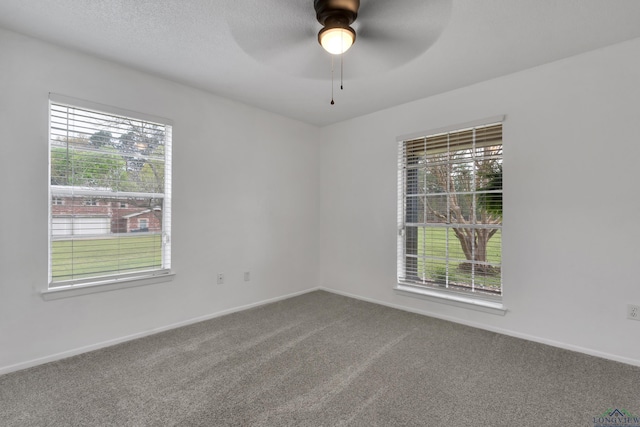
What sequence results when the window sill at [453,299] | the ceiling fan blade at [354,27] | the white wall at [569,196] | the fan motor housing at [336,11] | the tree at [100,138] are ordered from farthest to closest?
the window sill at [453,299] < the tree at [100,138] < the white wall at [569,196] < the ceiling fan blade at [354,27] < the fan motor housing at [336,11]

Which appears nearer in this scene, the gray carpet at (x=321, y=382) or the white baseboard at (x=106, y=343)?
the gray carpet at (x=321, y=382)

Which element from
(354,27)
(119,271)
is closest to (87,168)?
(119,271)

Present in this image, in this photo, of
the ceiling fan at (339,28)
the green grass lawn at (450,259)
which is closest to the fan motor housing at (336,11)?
the ceiling fan at (339,28)

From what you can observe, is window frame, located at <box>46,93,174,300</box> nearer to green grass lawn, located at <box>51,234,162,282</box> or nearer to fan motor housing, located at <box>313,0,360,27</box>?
green grass lawn, located at <box>51,234,162,282</box>

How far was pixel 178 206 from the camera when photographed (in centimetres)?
320

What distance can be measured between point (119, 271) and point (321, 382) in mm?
2107

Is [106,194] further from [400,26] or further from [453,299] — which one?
[453,299]

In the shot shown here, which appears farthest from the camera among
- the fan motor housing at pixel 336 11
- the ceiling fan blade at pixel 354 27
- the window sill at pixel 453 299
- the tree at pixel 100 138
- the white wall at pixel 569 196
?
the window sill at pixel 453 299

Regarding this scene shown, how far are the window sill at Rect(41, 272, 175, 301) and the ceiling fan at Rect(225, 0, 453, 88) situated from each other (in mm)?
2278

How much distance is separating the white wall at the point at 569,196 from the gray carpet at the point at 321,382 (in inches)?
10.9

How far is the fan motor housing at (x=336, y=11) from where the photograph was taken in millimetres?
Answer: 1734

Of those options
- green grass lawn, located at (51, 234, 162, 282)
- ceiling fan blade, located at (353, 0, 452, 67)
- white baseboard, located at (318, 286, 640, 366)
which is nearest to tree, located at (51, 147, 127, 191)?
green grass lawn, located at (51, 234, 162, 282)

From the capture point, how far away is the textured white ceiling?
1963mm

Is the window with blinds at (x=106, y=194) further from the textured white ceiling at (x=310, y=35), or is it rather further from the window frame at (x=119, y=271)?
the textured white ceiling at (x=310, y=35)
